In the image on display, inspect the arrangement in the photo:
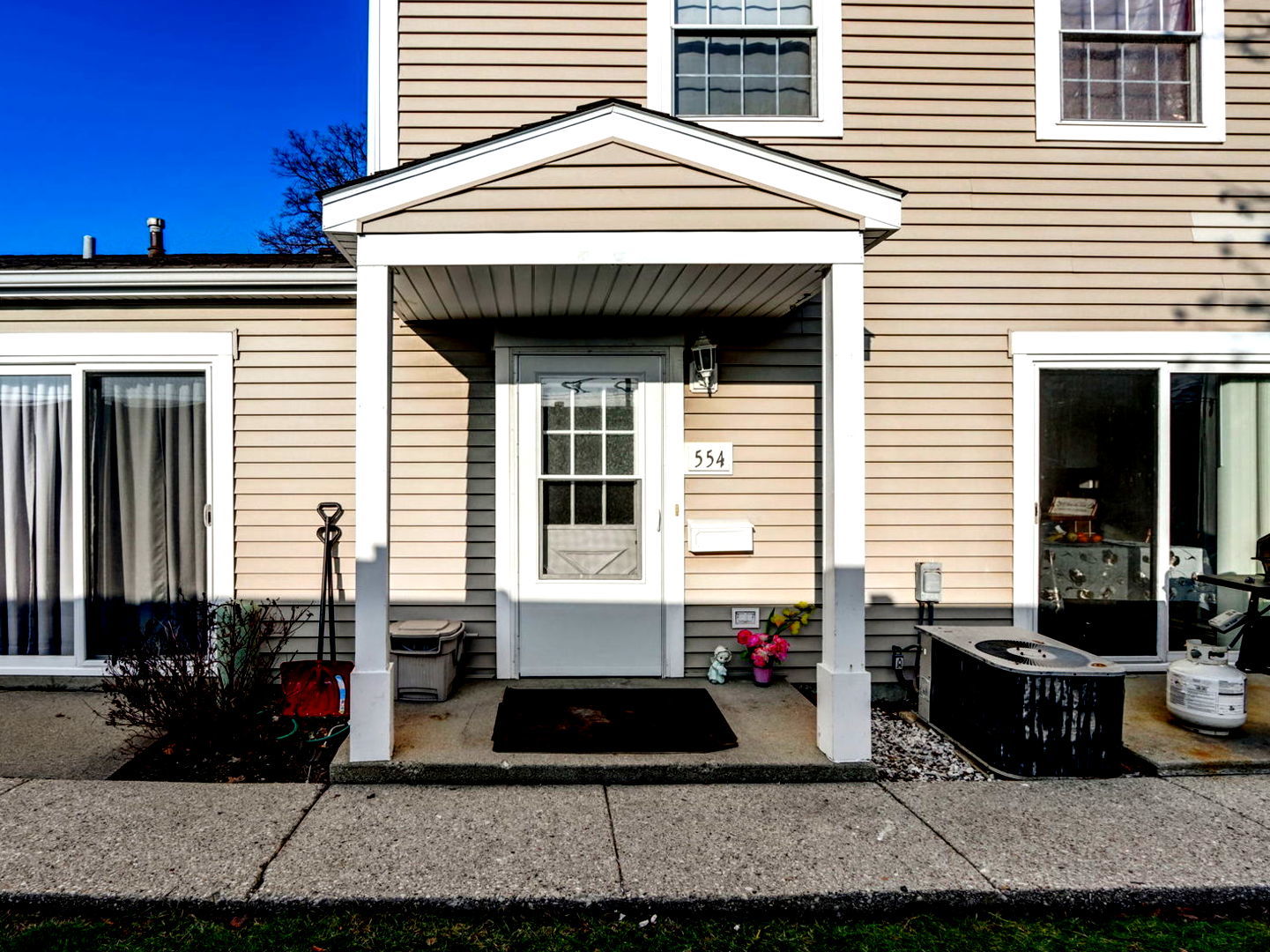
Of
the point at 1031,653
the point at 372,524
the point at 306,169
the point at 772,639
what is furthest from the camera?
the point at 306,169

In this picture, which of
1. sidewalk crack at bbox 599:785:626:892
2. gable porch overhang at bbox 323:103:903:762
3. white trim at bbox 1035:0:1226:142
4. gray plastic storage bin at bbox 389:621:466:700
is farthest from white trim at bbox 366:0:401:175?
white trim at bbox 1035:0:1226:142

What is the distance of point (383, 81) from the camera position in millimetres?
4367

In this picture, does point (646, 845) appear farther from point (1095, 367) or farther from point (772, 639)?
point (1095, 367)

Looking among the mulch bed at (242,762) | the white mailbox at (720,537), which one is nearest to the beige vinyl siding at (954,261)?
the white mailbox at (720,537)

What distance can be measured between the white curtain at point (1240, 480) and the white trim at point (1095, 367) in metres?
0.16

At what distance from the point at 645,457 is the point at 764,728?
1640 mm

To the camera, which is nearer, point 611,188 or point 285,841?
point 285,841

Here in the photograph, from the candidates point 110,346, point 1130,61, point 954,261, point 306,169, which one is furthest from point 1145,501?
point 306,169

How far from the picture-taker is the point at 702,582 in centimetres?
441

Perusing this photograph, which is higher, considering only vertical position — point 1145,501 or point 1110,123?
point 1110,123

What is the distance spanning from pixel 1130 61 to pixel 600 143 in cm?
359

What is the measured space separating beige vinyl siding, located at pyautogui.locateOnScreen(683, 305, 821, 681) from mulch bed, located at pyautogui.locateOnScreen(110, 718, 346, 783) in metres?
2.02

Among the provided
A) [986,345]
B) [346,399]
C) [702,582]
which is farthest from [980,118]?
[346,399]

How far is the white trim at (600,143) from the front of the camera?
3186 mm
